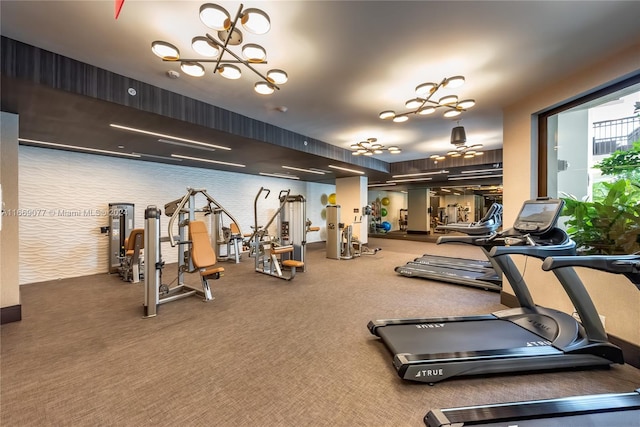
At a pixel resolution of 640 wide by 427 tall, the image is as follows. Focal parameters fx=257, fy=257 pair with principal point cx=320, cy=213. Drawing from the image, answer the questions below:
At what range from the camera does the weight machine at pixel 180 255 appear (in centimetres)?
346

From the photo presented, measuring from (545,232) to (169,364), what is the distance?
144 inches

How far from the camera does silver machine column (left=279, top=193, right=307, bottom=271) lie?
5969mm

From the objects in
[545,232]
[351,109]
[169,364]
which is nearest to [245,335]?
[169,364]

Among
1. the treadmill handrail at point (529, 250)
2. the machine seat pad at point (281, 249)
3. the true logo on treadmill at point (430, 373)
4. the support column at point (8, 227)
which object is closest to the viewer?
the true logo on treadmill at point (430, 373)

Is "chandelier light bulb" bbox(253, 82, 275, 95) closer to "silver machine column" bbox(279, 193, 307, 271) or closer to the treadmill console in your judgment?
"silver machine column" bbox(279, 193, 307, 271)

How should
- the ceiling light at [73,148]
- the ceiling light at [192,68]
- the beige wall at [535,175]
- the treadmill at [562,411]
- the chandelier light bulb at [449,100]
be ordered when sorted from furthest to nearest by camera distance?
the ceiling light at [73,148] < the chandelier light bulb at [449,100] < the ceiling light at [192,68] < the beige wall at [535,175] < the treadmill at [562,411]

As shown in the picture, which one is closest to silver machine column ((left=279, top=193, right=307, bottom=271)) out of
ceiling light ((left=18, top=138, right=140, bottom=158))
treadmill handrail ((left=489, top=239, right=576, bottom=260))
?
ceiling light ((left=18, top=138, right=140, bottom=158))

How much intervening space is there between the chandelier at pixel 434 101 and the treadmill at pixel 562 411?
2.40m

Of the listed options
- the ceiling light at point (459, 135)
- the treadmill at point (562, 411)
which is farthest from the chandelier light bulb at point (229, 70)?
the ceiling light at point (459, 135)

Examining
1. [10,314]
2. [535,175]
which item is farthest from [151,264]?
[535,175]

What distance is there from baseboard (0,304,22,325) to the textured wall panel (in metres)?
2.62

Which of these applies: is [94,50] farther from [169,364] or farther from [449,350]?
[449,350]

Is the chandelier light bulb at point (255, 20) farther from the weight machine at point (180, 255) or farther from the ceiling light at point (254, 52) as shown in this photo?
the weight machine at point (180, 255)

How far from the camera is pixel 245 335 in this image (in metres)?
2.86
